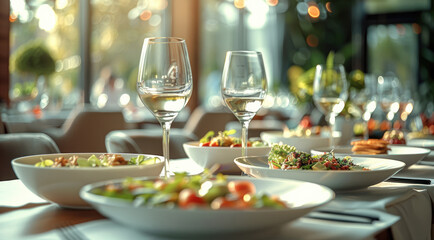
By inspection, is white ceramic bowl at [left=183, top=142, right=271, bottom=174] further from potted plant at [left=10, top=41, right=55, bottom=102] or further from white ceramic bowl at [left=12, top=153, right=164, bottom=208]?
potted plant at [left=10, top=41, right=55, bottom=102]

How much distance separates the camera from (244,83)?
1.04 metres

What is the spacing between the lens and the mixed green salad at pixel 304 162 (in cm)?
97

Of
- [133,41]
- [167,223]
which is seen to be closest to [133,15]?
[133,41]

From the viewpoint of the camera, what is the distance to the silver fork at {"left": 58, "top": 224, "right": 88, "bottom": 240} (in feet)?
2.06

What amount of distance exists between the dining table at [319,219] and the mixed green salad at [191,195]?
0.04 metres

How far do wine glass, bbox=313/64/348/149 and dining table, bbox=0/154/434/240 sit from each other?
0.53m

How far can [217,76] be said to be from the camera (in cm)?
947

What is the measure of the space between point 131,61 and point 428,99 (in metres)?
4.60

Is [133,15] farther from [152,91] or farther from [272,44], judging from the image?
[152,91]

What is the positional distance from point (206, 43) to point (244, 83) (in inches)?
329

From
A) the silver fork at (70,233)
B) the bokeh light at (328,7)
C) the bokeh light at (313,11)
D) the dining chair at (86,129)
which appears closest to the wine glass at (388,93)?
the silver fork at (70,233)

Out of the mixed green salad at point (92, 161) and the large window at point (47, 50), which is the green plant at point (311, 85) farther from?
the large window at point (47, 50)

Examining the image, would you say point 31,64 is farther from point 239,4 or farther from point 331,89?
point 239,4

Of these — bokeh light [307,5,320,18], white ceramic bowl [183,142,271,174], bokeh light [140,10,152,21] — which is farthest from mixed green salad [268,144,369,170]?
bokeh light [307,5,320,18]
